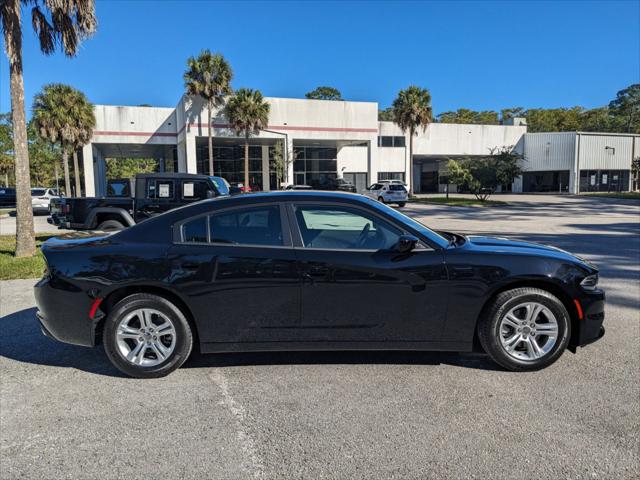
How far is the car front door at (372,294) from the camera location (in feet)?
12.2

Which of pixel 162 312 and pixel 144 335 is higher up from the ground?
pixel 162 312

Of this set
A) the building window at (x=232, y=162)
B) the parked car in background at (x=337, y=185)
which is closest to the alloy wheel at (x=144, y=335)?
the parked car in background at (x=337, y=185)

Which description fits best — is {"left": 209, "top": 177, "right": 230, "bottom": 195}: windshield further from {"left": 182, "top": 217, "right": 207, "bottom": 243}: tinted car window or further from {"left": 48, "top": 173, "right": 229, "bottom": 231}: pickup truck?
{"left": 182, "top": 217, "right": 207, "bottom": 243}: tinted car window

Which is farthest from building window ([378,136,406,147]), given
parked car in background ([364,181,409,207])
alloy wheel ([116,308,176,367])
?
alloy wheel ([116,308,176,367])

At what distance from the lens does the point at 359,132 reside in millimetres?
41688

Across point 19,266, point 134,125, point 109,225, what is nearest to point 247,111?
point 134,125

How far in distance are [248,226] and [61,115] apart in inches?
1342

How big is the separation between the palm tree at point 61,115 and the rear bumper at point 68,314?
109ft

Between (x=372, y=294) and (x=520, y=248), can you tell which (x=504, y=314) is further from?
(x=372, y=294)

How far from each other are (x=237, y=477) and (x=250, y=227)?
6.52ft

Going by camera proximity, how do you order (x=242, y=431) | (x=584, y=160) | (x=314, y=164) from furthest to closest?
(x=584, y=160), (x=314, y=164), (x=242, y=431)

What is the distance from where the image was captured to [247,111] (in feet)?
121

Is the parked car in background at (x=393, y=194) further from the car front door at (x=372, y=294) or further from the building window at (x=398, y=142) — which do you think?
the car front door at (x=372, y=294)

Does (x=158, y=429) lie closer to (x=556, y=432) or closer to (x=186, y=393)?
(x=186, y=393)
